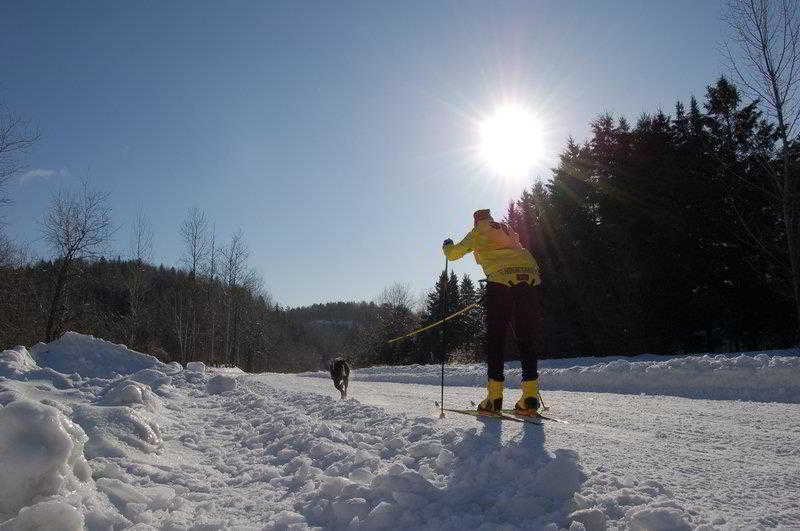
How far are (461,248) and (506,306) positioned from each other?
32.7 inches

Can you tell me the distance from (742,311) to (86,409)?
19.5 metres

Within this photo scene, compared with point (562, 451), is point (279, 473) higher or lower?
lower

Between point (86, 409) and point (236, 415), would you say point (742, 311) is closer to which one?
point (236, 415)

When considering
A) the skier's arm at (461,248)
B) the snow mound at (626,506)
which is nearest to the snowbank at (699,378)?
the skier's arm at (461,248)

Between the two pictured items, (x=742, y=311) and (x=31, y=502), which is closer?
(x=31, y=502)

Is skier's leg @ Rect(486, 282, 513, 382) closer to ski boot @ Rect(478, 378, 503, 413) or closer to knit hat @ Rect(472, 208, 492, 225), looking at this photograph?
ski boot @ Rect(478, 378, 503, 413)

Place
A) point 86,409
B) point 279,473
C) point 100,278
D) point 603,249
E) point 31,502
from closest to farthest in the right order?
point 31,502 → point 279,473 → point 86,409 → point 603,249 → point 100,278

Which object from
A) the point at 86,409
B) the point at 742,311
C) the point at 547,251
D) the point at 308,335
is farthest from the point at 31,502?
the point at 308,335

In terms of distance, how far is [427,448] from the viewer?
3207 mm

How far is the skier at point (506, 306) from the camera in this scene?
15.5 feet

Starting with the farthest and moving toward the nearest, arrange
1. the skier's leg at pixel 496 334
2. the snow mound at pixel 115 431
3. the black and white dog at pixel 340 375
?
the black and white dog at pixel 340 375, the skier's leg at pixel 496 334, the snow mound at pixel 115 431

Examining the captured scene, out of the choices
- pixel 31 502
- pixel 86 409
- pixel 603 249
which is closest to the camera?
pixel 31 502

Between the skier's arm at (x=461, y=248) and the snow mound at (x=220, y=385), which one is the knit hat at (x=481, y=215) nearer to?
the skier's arm at (x=461, y=248)

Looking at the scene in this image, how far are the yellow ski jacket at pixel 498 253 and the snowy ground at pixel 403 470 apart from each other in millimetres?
1492
